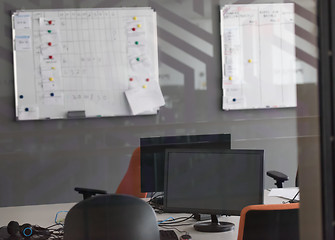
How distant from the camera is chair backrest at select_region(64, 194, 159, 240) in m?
1.42

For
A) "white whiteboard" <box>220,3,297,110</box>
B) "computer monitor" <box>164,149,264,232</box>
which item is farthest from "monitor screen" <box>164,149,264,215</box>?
"white whiteboard" <box>220,3,297,110</box>

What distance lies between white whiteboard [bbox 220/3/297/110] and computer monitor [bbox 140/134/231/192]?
1.65 meters

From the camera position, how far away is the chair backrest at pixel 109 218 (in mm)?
1422

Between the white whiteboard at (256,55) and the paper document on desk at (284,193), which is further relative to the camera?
the white whiteboard at (256,55)

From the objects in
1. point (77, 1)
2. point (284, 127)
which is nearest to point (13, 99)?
point (77, 1)

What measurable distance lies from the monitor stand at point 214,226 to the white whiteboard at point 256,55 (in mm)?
1931

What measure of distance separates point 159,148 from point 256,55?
2022mm

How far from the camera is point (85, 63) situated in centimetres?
366

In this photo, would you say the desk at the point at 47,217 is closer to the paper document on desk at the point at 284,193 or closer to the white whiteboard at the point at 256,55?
the paper document on desk at the point at 284,193

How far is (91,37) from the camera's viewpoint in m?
3.67

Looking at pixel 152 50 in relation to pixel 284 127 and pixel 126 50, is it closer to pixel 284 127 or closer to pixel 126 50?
pixel 126 50

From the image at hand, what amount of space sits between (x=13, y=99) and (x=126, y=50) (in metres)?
0.99

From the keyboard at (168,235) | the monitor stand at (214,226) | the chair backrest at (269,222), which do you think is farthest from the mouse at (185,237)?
the chair backrest at (269,222)

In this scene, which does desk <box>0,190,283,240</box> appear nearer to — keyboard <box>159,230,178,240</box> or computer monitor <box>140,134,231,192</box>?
keyboard <box>159,230,178,240</box>
